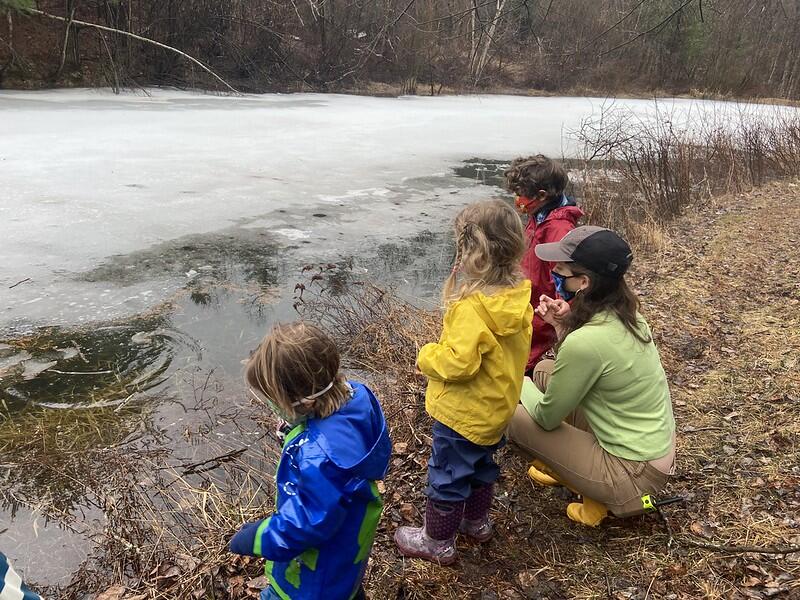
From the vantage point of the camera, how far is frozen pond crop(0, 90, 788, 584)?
4.31 meters

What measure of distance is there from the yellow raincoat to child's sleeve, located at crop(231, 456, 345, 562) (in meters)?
0.72

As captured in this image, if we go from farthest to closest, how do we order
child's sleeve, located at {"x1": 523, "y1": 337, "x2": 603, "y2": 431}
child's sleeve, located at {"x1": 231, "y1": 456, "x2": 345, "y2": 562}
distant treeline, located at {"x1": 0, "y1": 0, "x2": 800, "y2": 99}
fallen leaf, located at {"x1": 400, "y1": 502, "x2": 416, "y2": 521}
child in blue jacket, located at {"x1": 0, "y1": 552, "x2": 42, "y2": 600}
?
distant treeline, located at {"x1": 0, "y1": 0, "x2": 800, "y2": 99}, fallen leaf, located at {"x1": 400, "y1": 502, "x2": 416, "y2": 521}, child's sleeve, located at {"x1": 523, "y1": 337, "x2": 603, "y2": 431}, child's sleeve, located at {"x1": 231, "y1": 456, "x2": 345, "y2": 562}, child in blue jacket, located at {"x1": 0, "y1": 552, "x2": 42, "y2": 600}

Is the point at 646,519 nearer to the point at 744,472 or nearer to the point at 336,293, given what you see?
the point at 744,472

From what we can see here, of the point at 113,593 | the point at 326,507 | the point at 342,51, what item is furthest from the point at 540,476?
the point at 342,51

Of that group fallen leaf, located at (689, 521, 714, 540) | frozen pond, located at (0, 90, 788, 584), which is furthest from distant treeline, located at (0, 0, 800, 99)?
fallen leaf, located at (689, 521, 714, 540)

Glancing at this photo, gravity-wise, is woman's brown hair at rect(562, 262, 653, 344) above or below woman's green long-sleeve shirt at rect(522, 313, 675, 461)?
above

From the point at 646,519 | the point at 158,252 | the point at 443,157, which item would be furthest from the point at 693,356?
the point at 443,157

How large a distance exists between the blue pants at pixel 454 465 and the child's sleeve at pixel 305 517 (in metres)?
0.83

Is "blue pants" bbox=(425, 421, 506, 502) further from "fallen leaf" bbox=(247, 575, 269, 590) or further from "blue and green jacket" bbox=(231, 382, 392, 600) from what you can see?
"fallen leaf" bbox=(247, 575, 269, 590)

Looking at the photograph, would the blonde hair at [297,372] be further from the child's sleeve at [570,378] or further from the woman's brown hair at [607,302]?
the woman's brown hair at [607,302]

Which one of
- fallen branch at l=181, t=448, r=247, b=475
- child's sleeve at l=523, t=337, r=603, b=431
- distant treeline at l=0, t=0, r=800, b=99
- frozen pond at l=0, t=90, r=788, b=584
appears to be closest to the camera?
child's sleeve at l=523, t=337, r=603, b=431

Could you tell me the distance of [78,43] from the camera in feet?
48.1

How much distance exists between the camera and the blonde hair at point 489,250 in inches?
89.2

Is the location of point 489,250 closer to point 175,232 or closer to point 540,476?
point 540,476
